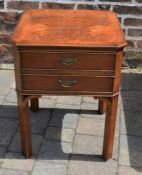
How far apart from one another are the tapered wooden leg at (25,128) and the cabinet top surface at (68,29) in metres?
0.41

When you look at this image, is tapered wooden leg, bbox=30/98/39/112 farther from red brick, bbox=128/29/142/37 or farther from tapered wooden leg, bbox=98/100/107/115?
red brick, bbox=128/29/142/37

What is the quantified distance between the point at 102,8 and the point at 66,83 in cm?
160

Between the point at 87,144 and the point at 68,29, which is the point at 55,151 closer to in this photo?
the point at 87,144

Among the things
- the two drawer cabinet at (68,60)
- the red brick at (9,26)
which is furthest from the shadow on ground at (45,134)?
the red brick at (9,26)

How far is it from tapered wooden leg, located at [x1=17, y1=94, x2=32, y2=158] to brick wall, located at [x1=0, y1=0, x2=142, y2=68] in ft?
5.02

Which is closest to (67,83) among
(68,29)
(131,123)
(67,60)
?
(67,60)

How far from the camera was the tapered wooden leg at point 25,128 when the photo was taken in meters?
2.60

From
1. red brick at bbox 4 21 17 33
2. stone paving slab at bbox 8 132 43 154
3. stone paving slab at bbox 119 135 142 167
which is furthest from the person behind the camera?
red brick at bbox 4 21 17 33

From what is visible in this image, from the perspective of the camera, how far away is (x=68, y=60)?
7.86 ft

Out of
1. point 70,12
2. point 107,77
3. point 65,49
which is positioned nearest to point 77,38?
point 65,49

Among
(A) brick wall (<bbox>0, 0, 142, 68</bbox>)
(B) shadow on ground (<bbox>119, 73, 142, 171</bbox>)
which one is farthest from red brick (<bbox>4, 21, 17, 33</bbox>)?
(B) shadow on ground (<bbox>119, 73, 142, 171</bbox>)

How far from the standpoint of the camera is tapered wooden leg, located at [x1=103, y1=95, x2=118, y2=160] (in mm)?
2578

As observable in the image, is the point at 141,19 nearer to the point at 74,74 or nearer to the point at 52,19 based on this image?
the point at 52,19

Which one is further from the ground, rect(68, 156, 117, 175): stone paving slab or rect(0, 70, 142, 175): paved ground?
Answer: rect(0, 70, 142, 175): paved ground
